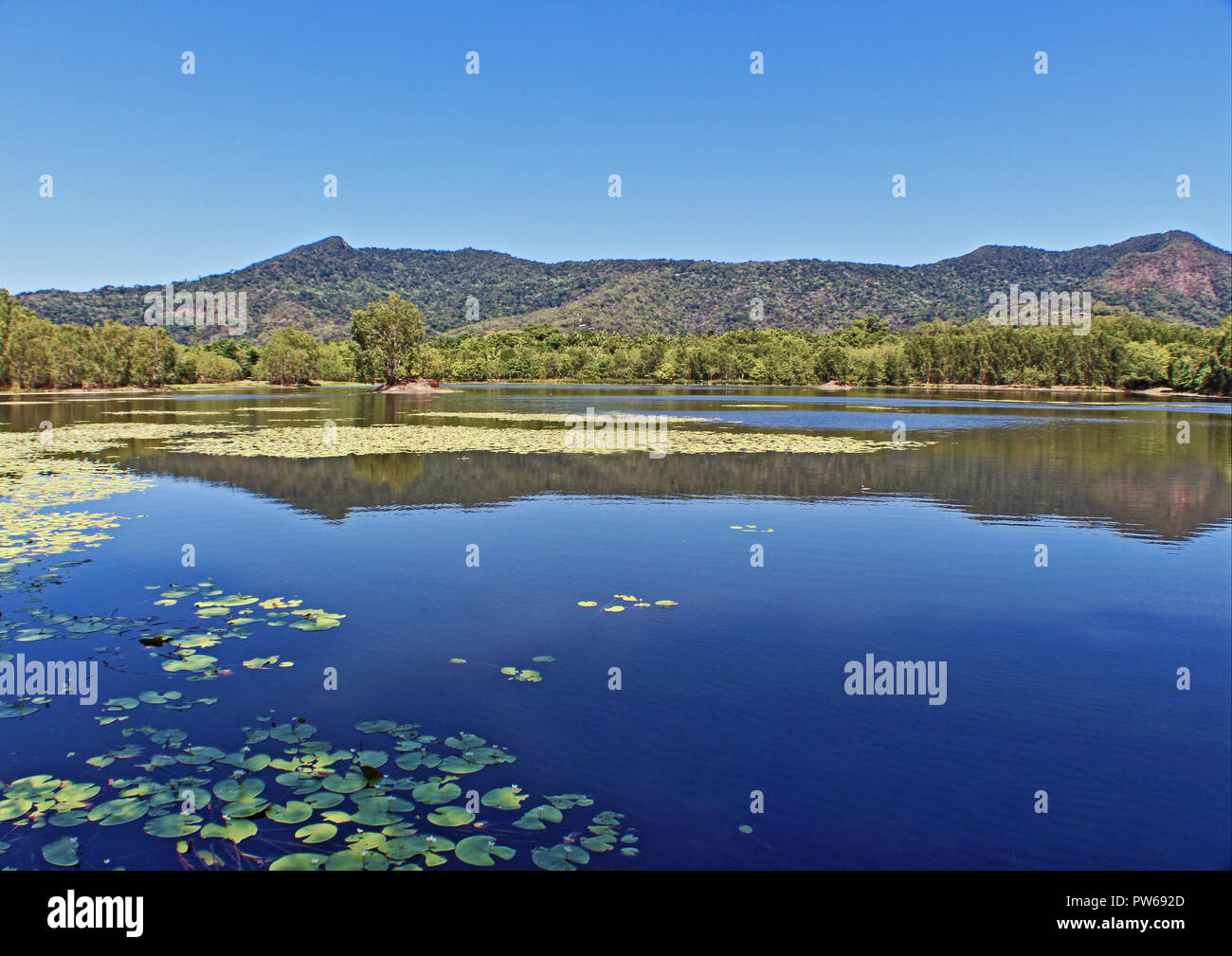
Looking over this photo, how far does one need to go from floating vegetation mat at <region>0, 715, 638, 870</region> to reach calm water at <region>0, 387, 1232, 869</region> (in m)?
0.20

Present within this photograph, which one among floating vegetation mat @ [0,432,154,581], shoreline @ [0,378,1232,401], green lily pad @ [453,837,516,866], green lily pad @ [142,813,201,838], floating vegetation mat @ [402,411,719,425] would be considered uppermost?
shoreline @ [0,378,1232,401]

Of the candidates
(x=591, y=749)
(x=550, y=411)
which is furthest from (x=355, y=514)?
(x=550, y=411)

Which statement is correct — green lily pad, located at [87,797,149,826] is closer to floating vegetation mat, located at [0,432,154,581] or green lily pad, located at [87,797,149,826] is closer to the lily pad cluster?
the lily pad cluster

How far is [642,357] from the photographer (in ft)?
577

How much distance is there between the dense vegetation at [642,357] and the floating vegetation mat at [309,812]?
101m

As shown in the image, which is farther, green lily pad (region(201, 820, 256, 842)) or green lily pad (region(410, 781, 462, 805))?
green lily pad (region(410, 781, 462, 805))

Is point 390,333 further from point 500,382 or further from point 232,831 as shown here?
point 232,831

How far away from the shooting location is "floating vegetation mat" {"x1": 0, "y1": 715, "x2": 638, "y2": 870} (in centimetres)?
559

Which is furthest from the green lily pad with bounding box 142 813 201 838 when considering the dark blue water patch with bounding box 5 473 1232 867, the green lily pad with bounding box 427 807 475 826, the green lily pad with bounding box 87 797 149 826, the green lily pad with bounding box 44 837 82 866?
the green lily pad with bounding box 427 807 475 826

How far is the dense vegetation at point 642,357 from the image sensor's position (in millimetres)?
103812
